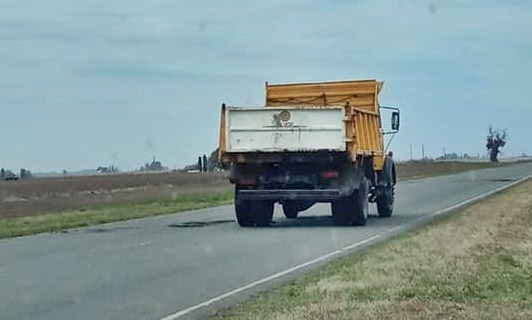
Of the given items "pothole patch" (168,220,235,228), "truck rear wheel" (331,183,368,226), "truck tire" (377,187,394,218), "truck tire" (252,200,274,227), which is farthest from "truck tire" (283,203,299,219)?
"truck rear wheel" (331,183,368,226)

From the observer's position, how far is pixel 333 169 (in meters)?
24.4

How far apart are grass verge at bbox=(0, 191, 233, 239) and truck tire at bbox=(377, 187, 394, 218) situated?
703 cm

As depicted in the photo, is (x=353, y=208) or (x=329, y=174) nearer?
(x=329, y=174)

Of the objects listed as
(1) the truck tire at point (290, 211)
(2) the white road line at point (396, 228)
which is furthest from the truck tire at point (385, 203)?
(2) the white road line at point (396, 228)

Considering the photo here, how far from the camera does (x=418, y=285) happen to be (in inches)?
502

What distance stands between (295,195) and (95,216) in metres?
9.16

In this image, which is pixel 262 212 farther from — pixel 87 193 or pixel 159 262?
pixel 87 193

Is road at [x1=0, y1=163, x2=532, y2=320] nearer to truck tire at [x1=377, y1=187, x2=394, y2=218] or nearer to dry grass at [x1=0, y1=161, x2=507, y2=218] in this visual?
truck tire at [x1=377, y1=187, x2=394, y2=218]

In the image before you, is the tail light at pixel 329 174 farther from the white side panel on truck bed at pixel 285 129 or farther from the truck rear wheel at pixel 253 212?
the truck rear wheel at pixel 253 212

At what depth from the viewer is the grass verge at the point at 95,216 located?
26914 mm

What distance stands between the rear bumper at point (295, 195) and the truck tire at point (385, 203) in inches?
173

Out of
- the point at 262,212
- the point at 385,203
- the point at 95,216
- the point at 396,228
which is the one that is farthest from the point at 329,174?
the point at 95,216

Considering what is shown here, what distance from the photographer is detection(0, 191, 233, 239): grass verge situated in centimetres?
2691

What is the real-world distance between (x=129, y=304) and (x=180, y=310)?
0.80 meters
